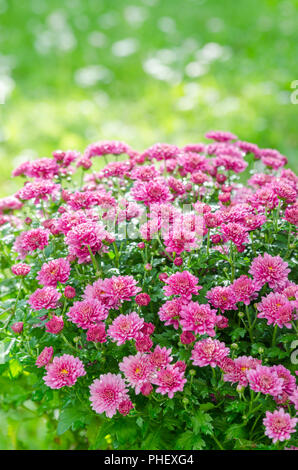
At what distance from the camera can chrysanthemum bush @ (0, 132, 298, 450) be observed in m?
1.44

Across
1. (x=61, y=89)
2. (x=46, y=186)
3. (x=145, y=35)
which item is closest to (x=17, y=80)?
(x=61, y=89)

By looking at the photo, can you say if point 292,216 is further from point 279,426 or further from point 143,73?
point 143,73

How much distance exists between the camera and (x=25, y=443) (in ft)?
7.72

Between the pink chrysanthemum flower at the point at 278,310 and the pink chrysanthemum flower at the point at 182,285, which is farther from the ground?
the pink chrysanthemum flower at the point at 182,285

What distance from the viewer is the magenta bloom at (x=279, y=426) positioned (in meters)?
1.31

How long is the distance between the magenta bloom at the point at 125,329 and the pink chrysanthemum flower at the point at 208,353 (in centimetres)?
18

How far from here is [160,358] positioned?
144 cm

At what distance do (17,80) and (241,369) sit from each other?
4740 millimetres

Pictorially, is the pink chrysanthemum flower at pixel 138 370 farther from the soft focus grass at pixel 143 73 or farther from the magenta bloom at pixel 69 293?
the soft focus grass at pixel 143 73

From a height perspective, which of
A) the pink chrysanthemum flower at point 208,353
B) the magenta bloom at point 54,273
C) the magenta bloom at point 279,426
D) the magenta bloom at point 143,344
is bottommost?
the magenta bloom at point 279,426

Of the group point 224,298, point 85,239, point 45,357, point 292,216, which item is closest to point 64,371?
point 45,357

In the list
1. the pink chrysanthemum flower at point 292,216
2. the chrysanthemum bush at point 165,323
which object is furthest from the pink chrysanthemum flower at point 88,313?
the pink chrysanthemum flower at point 292,216

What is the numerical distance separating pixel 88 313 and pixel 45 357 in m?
0.19
